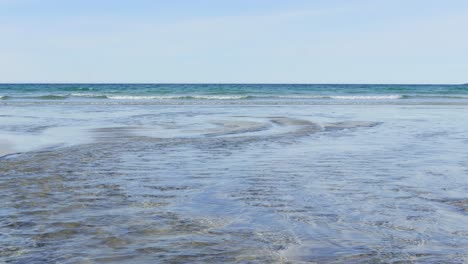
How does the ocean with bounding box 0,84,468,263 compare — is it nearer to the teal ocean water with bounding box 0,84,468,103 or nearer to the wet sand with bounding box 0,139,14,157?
the wet sand with bounding box 0,139,14,157

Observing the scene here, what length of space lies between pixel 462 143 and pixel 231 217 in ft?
25.1

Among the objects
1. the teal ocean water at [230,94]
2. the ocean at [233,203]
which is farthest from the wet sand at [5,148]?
the teal ocean water at [230,94]

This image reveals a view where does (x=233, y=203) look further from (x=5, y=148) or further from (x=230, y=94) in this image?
(x=230, y=94)

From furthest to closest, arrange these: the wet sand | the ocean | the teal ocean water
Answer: the teal ocean water, the wet sand, the ocean

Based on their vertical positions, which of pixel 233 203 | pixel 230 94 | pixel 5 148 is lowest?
pixel 230 94

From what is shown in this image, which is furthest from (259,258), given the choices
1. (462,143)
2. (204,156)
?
(462,143)

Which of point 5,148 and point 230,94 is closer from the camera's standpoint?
point 5,148

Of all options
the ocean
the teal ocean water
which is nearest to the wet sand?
the ocean

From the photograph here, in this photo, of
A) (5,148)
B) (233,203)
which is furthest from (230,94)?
(233,203)

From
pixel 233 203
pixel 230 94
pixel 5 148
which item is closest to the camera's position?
pixel 233 203

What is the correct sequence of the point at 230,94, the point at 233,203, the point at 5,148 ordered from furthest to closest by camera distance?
the point at 230,94 < the point at 5,148 < the point at 233,203

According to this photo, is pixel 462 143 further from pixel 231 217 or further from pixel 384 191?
pixel 231 217

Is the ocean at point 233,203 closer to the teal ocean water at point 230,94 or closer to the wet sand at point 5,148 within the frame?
the wet sand at point 5,148

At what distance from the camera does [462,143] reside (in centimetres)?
1141
